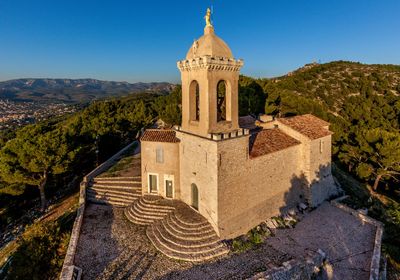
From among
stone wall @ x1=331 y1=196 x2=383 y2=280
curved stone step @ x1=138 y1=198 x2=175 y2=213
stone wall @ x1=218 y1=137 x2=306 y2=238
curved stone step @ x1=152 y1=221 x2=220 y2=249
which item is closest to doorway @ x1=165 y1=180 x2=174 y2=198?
curved stone step @ x1=138 y1=198 x2=175 y2=213

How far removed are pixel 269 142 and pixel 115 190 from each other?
43.5 ft

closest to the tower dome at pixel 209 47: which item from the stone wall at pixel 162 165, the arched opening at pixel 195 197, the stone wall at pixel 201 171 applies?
the stone wall at pixel 201 171

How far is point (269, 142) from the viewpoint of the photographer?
17.8 meters

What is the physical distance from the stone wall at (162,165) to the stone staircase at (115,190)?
1.53m

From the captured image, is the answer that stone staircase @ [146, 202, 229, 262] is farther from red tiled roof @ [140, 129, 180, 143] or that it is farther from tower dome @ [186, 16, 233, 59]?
tower dome @ [186, 16, 233, 59]

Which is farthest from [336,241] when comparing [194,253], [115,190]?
[115,190]

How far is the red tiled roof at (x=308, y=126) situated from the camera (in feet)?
63.1

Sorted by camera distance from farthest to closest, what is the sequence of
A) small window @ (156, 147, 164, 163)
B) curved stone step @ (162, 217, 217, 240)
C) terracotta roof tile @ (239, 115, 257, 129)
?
terracotta roof tile @ (239, 115, 257, 129), small window @ (156, 147, 164, 163), curved stone step @ (162, 217, 217, 240)

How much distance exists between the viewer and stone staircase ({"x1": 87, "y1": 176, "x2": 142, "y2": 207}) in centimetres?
2007

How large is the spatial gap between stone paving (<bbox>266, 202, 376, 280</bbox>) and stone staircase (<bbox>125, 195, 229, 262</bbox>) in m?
3.69

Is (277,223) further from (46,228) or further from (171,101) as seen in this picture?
(171,101)

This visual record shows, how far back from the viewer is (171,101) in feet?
150

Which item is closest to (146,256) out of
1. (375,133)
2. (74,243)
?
(74,243)

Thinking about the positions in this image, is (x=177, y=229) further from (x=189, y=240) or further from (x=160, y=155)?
(x=160, y=155)
